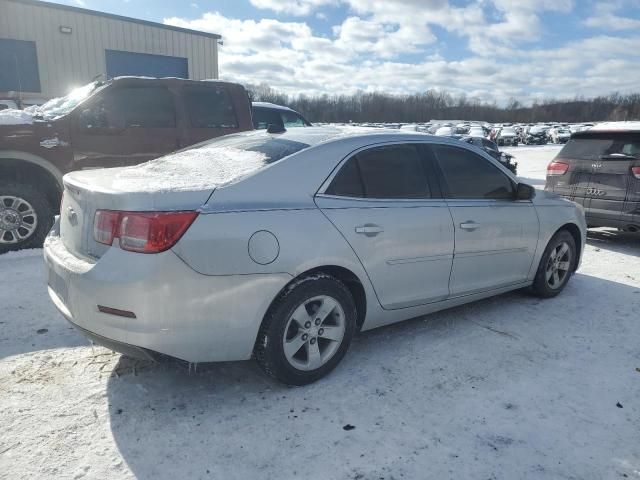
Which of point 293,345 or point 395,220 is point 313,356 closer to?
point 293,345

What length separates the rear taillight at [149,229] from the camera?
7.77 feet

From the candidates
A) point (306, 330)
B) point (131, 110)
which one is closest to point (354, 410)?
point (306, 330)

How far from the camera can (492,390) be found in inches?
115

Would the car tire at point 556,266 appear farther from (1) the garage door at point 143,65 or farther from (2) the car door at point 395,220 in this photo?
(1) the garage door at point 143,65

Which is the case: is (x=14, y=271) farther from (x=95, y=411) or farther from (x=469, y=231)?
(x=469, y=231)

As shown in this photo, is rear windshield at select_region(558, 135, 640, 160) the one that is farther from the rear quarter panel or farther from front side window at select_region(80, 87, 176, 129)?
front side window at select_region(80, 87, 176, 129)

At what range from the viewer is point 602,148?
6414 millimetres

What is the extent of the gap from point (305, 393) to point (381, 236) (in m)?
1.08

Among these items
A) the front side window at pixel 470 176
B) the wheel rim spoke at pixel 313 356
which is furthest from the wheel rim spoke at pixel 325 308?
the front side window at pixel 470 176

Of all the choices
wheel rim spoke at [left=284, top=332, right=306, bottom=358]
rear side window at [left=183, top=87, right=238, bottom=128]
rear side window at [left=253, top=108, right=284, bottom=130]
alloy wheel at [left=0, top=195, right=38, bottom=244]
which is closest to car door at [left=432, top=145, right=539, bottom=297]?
wheel rim spoke at [left=284, top=332, right=306, bottom=358]

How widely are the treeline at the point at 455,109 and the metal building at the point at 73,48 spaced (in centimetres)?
8047

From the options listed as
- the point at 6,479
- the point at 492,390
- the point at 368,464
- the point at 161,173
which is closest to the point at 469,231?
the point at 492,390

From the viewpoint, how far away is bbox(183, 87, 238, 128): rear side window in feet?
20.3

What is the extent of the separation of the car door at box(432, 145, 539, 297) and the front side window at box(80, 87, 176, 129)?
3821mm
